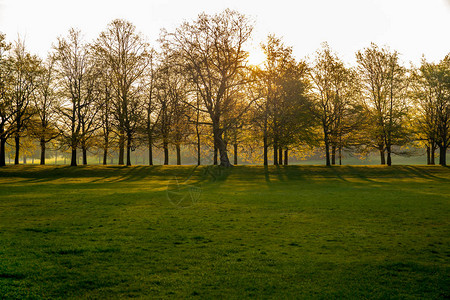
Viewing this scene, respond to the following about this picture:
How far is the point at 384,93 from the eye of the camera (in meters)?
52.8

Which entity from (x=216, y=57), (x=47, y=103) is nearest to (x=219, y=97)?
(x=216, y=57)

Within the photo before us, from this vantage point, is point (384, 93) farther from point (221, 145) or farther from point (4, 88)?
point (4, 88)

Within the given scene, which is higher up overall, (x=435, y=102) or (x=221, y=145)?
(x=435, y=102)

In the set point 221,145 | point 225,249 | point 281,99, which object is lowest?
point 225,249

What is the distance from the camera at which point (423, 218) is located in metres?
15.2

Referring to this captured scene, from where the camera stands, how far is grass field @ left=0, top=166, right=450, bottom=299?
7.33m

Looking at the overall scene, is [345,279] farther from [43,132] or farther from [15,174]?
[43,132]

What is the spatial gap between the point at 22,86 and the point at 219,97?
91.6ft

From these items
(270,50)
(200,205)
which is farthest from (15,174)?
(270,50)

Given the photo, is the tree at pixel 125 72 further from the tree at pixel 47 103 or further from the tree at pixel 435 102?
the tree at pixel 435 102

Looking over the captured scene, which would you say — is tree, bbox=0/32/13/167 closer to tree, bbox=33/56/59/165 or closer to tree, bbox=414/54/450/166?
tree, bbox=33/56/59/165

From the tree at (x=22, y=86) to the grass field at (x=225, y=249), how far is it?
32433mm

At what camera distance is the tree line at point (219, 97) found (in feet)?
151

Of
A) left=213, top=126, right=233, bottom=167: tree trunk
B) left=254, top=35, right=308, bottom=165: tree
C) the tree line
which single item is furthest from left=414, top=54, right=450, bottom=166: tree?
left=213, top=126, right=233, bottom=167: tree trunk
